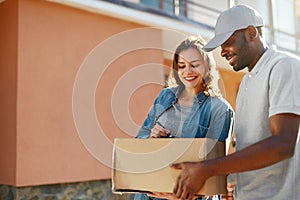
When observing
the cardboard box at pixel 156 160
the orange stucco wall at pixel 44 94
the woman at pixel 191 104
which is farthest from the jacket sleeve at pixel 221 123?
the orange stucco wall at pixel 44 94

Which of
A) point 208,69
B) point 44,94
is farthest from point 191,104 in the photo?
point 44,94

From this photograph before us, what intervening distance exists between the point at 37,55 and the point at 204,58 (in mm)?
2656

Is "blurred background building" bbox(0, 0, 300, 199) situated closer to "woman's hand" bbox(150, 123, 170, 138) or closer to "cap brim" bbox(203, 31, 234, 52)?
"woman's hand" bbox(150, 123, 170, 138)

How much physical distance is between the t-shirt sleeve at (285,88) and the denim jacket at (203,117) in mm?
570

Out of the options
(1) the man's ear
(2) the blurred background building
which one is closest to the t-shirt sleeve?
(1) the man's ear

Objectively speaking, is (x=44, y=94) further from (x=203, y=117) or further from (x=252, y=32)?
(x=252, y=32)

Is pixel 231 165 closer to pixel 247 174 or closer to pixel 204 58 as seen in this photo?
pixel 247 174

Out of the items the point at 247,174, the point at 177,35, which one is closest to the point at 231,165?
the point at 247,174

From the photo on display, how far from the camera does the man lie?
1.26 metres

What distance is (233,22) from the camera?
1.46 metres

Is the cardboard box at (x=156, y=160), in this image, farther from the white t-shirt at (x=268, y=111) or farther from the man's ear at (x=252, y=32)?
the man's ear at (x=252, y=32)

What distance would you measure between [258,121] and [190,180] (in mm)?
372

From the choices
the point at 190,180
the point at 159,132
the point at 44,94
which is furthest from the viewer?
the point at 44,94

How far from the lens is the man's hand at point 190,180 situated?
1285 millimetres
